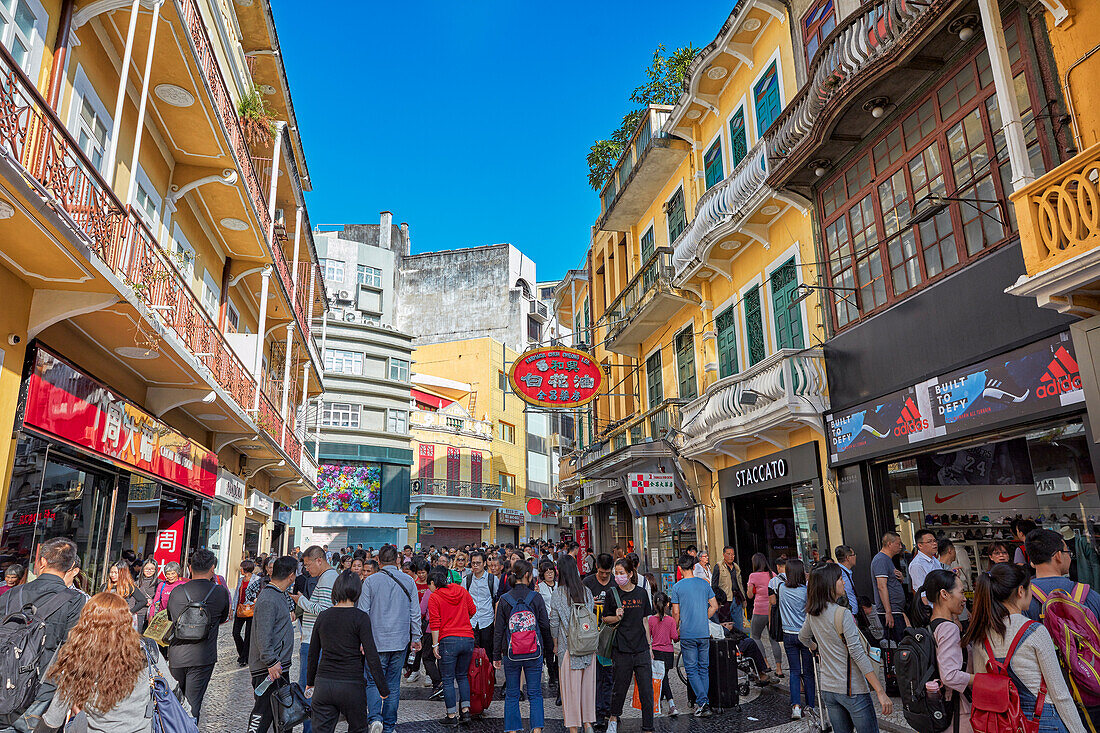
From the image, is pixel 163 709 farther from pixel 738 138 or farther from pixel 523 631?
pixel 738 138

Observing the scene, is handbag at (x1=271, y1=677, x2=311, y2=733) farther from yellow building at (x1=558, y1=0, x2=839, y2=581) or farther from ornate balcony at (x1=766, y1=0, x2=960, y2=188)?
ornate balcony at (x1=766, y1=0, x2=960, y2=188)

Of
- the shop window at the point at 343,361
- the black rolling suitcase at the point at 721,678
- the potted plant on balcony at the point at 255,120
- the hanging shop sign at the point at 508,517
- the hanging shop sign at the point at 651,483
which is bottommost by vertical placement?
the black rolling suitcase at the point at 721,678

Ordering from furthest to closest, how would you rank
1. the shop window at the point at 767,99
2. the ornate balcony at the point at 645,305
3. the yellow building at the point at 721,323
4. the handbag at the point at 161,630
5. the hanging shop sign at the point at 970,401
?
the ornate balcony at the point at 645,305, the shop window at the point at 767,99, the yellow building at the point at 721,323, the hanging shop sign at the point at 970,401, the handbag at the point at 161,630

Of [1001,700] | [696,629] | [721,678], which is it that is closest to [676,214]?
[696,629]

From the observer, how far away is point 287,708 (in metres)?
5.85

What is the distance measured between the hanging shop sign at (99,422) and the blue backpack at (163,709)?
17.7 ft

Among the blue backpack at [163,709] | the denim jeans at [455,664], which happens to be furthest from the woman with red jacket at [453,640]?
the blue backpack at [163,709]

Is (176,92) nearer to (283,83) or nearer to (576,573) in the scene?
(283,83)

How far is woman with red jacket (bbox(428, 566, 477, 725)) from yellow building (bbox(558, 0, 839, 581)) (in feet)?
21.8

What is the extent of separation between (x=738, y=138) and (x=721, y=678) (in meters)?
Answer: 11.4

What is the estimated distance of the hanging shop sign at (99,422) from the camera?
827cm

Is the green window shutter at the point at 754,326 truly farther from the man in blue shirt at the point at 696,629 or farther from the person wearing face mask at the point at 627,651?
the person wearing face mask at the point at 627,651

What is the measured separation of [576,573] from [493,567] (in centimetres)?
370

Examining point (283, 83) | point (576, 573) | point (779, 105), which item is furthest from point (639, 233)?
point (576, 573)
